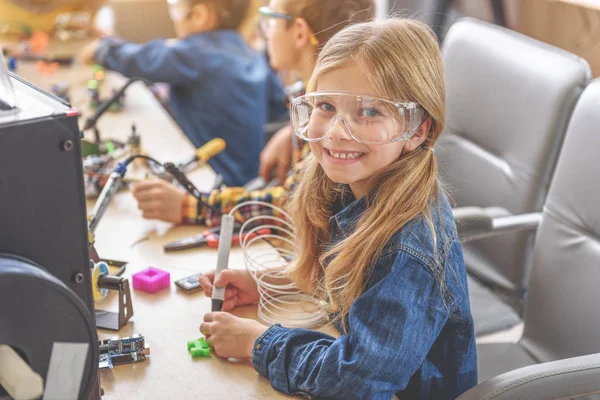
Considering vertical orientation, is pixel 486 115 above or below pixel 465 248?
above

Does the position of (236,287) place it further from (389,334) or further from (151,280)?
(389,334)

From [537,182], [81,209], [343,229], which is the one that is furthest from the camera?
[537,182]

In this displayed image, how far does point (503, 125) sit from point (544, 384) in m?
0.77

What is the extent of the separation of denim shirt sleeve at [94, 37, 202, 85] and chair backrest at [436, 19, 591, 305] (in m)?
1.04

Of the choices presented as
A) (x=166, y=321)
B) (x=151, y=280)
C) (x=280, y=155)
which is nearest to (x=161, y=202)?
(x=151, y=280)

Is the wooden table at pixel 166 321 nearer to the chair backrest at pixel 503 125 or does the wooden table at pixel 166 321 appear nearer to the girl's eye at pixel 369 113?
the girl's eye at pixel 369 113

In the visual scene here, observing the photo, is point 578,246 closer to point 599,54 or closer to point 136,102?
point 599,54

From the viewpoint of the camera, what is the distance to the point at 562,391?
1.04 metres

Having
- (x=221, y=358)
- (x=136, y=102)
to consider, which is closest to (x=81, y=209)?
(x=221, y=358)

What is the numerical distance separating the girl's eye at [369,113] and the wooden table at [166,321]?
37 centimetres

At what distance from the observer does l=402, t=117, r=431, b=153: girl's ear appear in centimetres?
112

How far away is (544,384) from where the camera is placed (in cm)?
104

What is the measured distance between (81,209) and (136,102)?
1737 millimetres

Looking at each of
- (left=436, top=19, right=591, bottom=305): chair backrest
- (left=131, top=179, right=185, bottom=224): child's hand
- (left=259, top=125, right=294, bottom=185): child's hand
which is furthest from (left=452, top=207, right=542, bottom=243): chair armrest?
(left=259, top=125, right=294, bottom=185): child's hand
